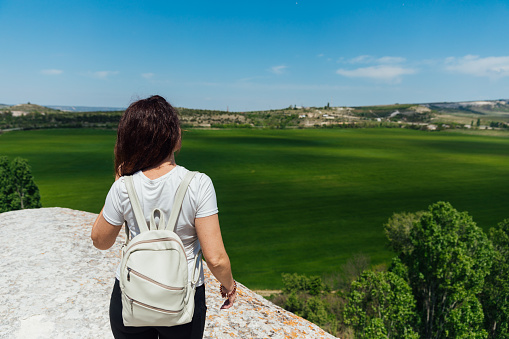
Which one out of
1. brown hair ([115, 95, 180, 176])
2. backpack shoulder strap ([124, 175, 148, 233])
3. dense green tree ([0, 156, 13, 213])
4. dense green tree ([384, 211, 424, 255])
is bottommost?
dense green tree ([384, 211, 424, 255])

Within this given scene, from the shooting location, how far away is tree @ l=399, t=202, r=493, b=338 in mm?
28750

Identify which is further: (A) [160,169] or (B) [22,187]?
(B) [22,187]

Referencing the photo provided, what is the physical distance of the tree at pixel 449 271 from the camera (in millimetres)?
28750

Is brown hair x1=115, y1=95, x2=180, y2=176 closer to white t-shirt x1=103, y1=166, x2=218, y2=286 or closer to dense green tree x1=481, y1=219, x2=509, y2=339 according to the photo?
white t-shirt x1=103, y1=166, x2=218, y2=286

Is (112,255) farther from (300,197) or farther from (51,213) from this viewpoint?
(300,197)

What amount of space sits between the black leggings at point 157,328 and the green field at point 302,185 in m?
43.4

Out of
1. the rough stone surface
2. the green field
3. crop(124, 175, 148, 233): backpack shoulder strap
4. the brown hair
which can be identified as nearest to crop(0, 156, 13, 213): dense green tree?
the green field

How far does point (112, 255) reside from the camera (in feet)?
36.9

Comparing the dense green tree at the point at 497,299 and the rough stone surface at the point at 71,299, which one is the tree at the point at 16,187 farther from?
the dense green tree at the point at 497,299

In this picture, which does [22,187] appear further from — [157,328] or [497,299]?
[497,299]

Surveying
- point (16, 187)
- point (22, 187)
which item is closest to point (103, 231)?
point (22, 187)

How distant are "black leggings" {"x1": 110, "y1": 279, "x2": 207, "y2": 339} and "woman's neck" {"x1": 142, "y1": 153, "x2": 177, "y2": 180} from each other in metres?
1.09

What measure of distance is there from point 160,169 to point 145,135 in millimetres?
299

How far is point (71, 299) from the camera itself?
8.49 meters
